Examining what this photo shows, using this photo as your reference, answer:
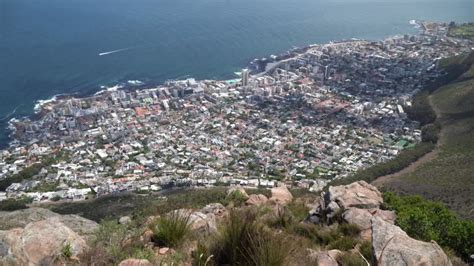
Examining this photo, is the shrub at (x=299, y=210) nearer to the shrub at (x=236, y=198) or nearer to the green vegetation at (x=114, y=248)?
the shrub at (x=236, y=198)

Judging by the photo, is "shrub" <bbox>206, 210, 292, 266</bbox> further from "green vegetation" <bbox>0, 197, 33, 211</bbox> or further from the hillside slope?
"green vegetation" <bbox>0, 197, 33, 211</bbox>

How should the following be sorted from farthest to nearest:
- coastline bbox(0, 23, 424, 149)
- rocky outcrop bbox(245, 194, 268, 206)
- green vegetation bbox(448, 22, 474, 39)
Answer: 1. green vegetation bbox(448, 22, 474, 39)
2. coastline bbox(0, 23, 424, 149)
3. rocky outcrop bbox(245, 194, 268, 206)

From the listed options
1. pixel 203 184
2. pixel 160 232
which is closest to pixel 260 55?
pixel 203 184

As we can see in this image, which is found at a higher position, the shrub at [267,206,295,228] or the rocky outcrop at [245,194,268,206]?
the shrub at [267,206,295,228]

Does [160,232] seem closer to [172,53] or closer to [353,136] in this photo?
[353,136]

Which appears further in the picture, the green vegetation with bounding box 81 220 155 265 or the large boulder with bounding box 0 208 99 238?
the large boulder with bounding box 0 208 99 238

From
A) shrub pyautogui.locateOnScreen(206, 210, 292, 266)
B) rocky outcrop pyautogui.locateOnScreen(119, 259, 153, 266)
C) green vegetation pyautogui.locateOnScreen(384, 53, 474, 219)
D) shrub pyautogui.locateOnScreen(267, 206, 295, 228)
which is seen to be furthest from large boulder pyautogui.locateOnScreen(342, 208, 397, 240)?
green vegetation pyautogui.locateOnScreen(384, 53, 474, 219)

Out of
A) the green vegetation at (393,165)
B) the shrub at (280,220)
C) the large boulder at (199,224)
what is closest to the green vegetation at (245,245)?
the large boulder at (199,224)
